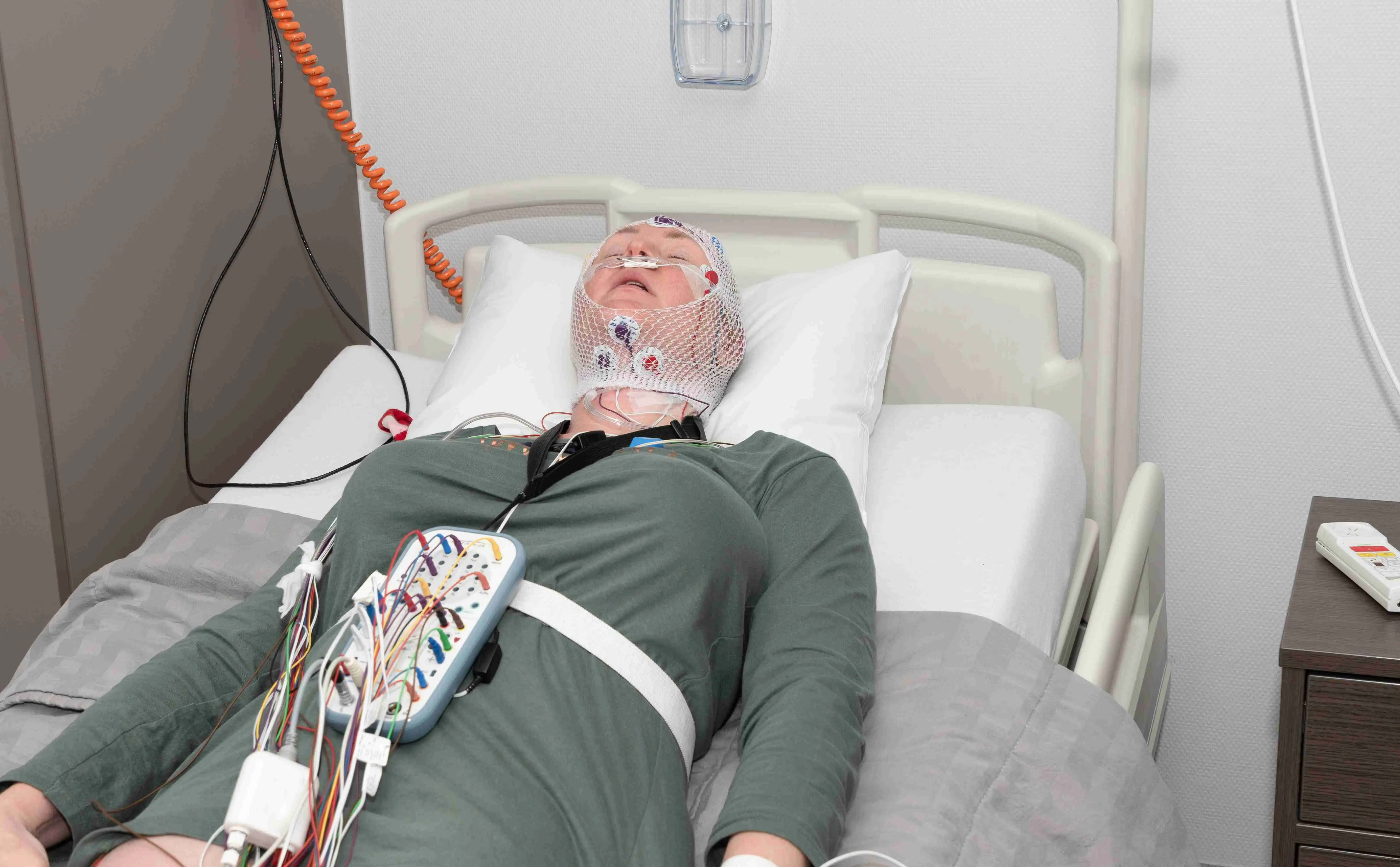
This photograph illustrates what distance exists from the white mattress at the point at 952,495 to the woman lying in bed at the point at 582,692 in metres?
0.23

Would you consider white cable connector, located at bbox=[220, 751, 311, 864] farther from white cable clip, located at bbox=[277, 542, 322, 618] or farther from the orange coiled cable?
the orange coiled cable

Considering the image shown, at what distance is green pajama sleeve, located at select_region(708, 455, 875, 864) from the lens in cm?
111

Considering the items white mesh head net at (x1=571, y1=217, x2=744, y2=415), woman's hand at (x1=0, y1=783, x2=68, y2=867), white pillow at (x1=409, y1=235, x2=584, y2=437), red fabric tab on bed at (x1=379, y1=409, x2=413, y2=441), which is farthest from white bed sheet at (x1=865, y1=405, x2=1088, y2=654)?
woman's hand at (x1=0, y1=783, x2=68, y2=867)

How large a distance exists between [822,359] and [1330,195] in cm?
79

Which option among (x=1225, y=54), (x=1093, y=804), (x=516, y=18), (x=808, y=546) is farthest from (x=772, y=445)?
(x=516, y=18)

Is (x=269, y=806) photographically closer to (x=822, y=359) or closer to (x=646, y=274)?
(x=646, y=274)

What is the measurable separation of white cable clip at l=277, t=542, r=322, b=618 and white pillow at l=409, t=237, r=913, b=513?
506mm

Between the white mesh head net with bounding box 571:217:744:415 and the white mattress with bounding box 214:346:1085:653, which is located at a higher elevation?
the white mesh head net with bounding box 571:217:744:415

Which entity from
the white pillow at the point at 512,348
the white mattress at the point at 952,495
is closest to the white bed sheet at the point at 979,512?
the white mattress at the point at 952,495

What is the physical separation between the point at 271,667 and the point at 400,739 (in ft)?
1.09

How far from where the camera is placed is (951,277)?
1950 millimetres

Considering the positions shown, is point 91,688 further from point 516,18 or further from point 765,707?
point 516,18

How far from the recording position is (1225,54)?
190 cm

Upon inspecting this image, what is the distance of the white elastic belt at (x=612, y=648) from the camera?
1.23m
